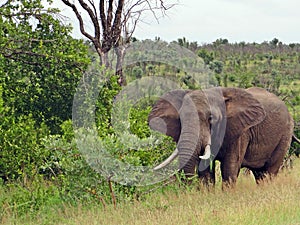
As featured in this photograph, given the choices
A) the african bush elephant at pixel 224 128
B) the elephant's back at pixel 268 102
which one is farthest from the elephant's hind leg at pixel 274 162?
the elephant's back at pixel 268 102

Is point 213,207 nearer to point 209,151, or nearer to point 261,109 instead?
point 209,151

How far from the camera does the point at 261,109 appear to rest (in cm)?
1045

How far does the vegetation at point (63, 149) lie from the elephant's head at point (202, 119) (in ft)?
1.07

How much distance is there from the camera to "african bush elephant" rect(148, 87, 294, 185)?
9125 millimetres

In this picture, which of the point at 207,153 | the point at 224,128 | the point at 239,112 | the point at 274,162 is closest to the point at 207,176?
the point at 224,128

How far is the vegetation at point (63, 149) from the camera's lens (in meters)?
8.03

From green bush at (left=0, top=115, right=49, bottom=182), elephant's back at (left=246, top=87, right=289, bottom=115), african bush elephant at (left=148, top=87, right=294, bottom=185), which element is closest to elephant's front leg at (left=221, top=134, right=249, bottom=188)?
african bush elephant at (left=148, top=87, right=294, bottom=185)

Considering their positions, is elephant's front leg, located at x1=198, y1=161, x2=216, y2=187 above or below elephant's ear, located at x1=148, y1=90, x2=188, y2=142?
below

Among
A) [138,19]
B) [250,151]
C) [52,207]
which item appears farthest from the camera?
[138,19]

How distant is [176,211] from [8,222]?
2.17m

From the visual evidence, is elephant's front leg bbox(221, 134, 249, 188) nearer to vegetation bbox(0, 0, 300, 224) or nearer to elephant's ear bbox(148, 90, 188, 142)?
vegetation bbox(0, 0, 300, 224)

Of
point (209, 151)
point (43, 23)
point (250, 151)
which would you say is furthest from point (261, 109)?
point (43, 23)

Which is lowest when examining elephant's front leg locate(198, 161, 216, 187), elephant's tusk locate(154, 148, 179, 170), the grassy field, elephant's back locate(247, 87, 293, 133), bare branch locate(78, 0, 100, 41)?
the grassy field

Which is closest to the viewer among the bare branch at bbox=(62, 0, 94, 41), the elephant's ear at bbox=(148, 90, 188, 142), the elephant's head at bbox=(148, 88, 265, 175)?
the elephant's head at bbox=(148, 88, 265, 175)
